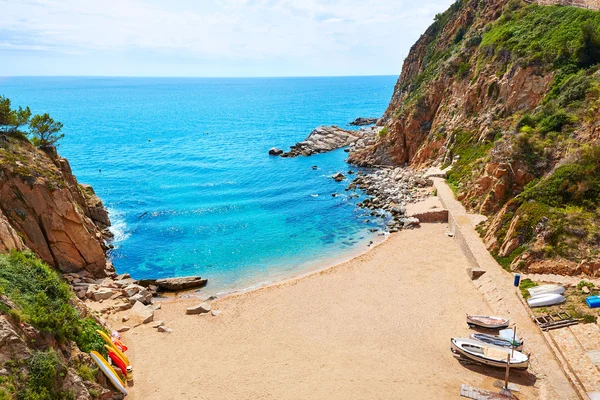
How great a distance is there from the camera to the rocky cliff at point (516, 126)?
30.3 meters

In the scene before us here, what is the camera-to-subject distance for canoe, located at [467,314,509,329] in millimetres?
24891

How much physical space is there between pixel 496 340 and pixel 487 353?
1.27 metres

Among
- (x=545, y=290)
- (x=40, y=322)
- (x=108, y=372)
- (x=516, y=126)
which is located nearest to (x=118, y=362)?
(x=108, y=372)

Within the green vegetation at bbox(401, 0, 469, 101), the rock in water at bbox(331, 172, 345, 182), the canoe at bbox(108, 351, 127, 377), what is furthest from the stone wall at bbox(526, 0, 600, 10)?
the canoe at bbox(108, 351, 127, 377)

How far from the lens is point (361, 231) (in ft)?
148

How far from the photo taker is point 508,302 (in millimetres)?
27266

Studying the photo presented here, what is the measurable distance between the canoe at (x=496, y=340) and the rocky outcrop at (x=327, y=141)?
5901cm

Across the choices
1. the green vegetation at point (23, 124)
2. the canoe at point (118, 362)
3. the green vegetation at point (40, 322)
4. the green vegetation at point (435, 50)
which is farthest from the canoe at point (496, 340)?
the green vegetation at point (435, 50)

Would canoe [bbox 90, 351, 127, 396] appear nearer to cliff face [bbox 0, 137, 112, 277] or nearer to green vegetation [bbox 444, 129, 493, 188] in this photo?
cliff face [bbox 0, 137, 112, 277]

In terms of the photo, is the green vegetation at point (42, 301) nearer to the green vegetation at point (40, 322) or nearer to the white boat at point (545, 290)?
the green vegetation at point (40, 322)

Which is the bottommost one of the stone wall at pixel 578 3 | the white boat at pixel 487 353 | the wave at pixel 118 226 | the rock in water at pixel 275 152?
the wave at pixel 118 226

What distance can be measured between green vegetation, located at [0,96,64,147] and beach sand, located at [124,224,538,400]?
62.7 feet

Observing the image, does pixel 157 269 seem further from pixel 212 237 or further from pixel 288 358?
pixel 288 358

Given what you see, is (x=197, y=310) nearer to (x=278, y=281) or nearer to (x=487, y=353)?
(x=278, y=281)
